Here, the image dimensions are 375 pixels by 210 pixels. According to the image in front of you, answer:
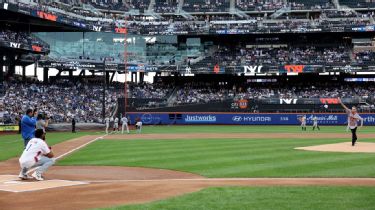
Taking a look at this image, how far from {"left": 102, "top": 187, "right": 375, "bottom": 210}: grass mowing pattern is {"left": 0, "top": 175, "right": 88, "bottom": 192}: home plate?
3448 mm

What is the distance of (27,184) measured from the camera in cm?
1202

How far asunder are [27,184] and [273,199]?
613 cm

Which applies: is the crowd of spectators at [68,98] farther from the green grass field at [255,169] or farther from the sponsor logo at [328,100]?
the green grass field at [255,169]

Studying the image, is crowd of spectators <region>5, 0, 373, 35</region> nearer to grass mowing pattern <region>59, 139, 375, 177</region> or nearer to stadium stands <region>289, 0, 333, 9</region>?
stadium stands <region>289, 0, 333, 9</region>

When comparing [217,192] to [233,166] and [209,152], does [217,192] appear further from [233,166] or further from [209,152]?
[209,152]

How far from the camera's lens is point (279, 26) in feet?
218

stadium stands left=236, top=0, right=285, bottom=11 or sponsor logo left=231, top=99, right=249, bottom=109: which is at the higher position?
stadium stands left=236, top=0, right=285, bottom=11

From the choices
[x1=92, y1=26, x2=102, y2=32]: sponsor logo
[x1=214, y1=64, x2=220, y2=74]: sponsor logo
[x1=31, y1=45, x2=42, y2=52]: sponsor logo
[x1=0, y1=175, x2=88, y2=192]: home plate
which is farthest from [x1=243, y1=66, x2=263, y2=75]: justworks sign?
[x1=0, y1=175, x2=88, y2=192]: home plate

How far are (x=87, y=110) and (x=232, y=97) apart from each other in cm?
1836

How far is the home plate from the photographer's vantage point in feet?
37.2

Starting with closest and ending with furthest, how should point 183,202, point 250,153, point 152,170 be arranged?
point 183,202 → point 152,170 → point 250,153

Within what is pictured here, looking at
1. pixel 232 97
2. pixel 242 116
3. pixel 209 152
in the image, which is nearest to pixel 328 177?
pixel 209 152

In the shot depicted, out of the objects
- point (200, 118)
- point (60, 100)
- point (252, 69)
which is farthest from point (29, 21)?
point (252, 69)

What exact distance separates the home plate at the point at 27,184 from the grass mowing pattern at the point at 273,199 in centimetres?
345
